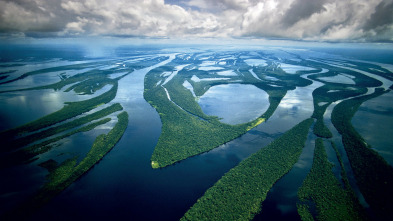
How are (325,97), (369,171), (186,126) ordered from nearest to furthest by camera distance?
(369,171) < (186,126) < (325,97)

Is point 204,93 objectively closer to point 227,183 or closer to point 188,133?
point 188,133

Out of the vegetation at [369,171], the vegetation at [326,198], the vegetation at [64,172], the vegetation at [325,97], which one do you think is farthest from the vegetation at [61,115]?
the vegetation at [325,97]

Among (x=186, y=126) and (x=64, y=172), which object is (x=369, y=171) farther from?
(x=64, y=172)

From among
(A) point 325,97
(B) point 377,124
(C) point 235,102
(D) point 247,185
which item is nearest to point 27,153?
(D) point 247,185

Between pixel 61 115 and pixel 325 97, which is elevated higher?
pixel 61 115

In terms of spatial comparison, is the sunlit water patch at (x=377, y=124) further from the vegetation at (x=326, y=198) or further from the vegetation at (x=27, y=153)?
the vegetation at (x=27, y=153)

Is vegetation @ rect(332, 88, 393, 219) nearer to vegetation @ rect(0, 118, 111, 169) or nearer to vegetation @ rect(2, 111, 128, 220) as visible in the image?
vegetation @ rect(2, 111, 128, 220)
